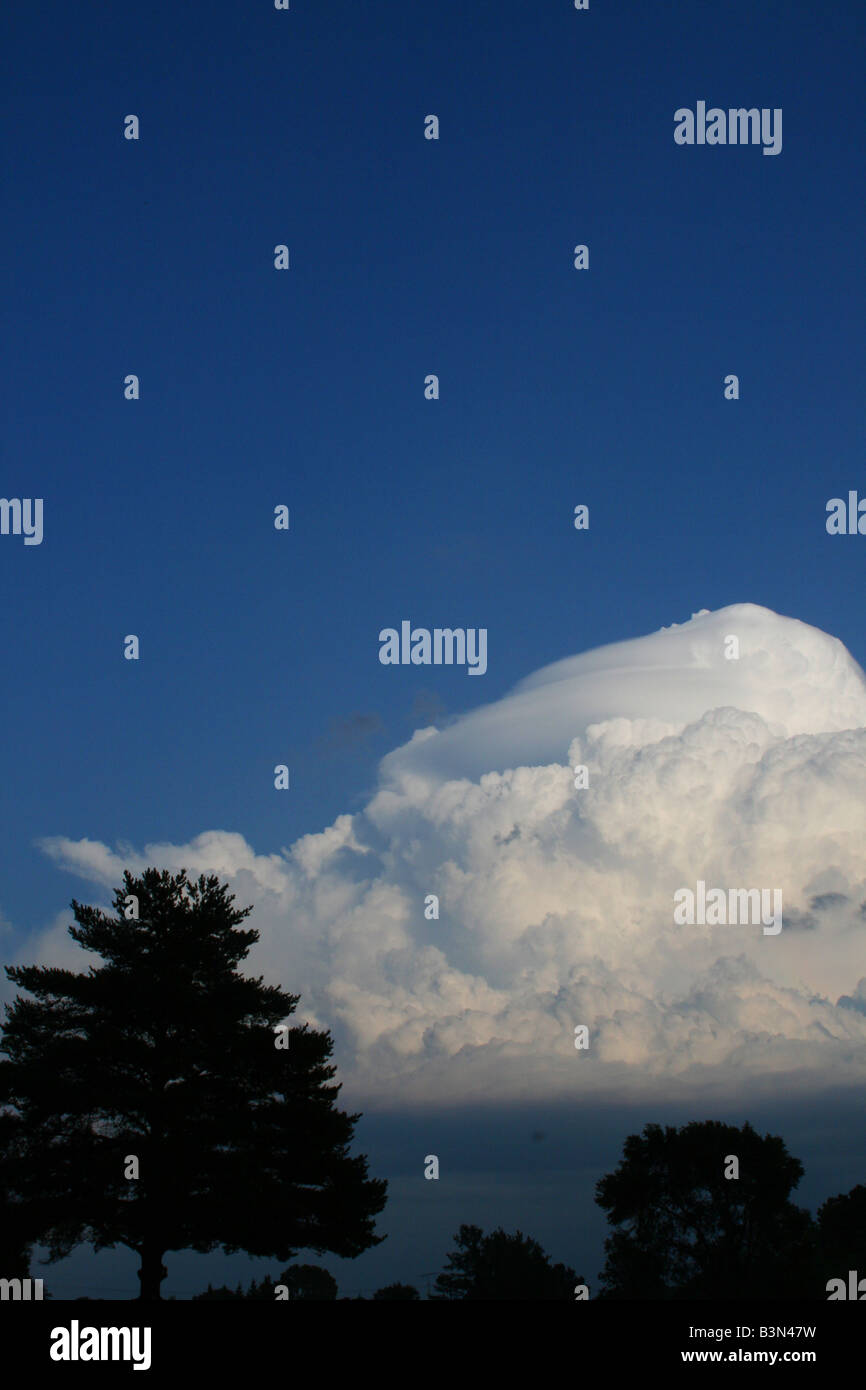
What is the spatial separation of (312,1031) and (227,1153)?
5.96m

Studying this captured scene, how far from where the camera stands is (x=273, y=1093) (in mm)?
44219

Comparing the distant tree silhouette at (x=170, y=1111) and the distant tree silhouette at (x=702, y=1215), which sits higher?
the distant tree silhouette at (x=170, y=1111)

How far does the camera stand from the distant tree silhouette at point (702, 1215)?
219 feet

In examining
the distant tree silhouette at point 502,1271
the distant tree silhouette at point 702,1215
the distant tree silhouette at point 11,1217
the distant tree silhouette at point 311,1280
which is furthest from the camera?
the distant tree silhouette at point 311,1280

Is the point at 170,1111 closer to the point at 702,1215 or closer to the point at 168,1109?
the point at 168,1109

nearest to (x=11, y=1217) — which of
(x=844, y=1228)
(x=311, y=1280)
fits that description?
(x=844, y=1228)

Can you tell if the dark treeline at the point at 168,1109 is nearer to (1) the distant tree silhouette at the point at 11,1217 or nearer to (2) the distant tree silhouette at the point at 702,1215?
(1) the distant tree silhouette at the point at 11,1217

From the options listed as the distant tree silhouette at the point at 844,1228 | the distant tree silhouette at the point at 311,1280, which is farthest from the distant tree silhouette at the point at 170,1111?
the distant tree silhouette at the point at 311,1280

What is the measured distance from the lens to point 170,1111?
41.6 m

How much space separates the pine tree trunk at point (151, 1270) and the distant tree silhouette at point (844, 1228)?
149 ft

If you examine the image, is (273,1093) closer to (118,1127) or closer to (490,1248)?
(118,1127)

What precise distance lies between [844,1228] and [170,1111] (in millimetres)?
64035

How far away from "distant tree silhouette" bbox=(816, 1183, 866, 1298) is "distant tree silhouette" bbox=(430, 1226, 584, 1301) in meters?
21.4
